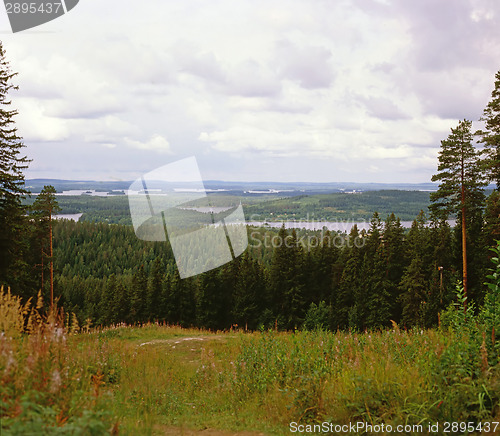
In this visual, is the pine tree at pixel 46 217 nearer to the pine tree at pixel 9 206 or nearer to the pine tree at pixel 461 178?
the pine tree at pixel 9 206

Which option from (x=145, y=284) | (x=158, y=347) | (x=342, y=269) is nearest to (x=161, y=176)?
(x=158, y=347)

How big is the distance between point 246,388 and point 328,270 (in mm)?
51145

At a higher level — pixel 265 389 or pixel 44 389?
pixel 44 389

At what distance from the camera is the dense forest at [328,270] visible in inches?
1007

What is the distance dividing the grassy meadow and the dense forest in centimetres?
1906

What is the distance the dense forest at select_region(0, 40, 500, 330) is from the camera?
25578 mm

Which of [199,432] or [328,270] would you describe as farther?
[328,270]

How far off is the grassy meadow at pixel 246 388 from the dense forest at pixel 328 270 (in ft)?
62.5

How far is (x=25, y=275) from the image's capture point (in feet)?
87.9

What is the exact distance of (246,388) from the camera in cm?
674

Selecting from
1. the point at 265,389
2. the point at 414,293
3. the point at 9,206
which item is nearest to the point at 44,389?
the point at 265,389

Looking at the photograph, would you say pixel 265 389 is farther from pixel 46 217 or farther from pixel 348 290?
pixel 348 290

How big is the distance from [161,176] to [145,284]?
51.4m

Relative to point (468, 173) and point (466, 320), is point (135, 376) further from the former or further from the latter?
point (468, 173)
